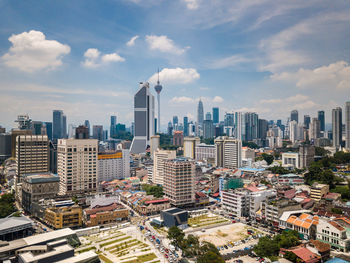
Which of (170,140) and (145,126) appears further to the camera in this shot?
(170,140)

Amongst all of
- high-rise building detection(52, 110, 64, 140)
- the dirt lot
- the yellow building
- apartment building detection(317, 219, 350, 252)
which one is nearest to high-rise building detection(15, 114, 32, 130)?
the yellow building

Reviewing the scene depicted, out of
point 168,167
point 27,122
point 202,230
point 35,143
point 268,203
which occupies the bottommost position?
point 202,230

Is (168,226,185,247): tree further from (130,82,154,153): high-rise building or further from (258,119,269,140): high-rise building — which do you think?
(258,119,269,140): high-rise building

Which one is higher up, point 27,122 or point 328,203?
point 27,122

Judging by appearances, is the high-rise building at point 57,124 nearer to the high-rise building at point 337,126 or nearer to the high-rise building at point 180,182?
the high-rise building at point 180,182

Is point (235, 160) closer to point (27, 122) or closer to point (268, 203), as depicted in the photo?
point (268, 203)

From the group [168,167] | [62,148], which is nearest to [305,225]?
[168,167]
